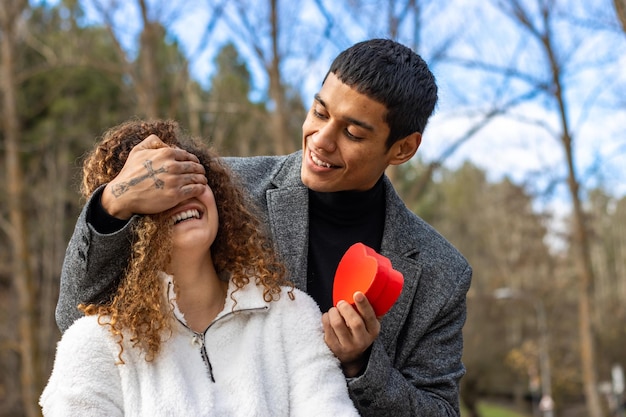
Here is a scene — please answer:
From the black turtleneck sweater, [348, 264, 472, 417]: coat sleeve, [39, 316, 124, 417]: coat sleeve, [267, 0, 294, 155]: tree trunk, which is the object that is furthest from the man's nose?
[267, 0, 294, 155]: tree trunk

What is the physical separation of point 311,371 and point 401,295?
604 mm

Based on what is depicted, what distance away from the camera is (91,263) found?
86.0 inches

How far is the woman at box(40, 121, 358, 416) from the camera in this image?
6.62 feet

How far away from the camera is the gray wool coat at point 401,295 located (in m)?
2.30

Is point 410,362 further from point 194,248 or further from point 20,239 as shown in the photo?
point 20,239

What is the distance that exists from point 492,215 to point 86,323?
36.9 metres

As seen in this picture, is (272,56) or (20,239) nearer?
(272,56)

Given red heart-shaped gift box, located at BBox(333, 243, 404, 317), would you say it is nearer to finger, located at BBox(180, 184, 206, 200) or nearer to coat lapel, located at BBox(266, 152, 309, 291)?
coat lapel, located at BBox(266, 152, 309, 291)

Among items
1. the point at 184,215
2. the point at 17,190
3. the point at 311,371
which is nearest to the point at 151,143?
the point at 184,215

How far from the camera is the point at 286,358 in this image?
2217 mm

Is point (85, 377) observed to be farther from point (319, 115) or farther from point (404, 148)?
point (404, 148)

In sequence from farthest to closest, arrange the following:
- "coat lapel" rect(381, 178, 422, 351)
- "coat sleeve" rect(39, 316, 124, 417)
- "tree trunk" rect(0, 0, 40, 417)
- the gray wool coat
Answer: "tree trunk" rect(0, 0, 40, 417) → "coat lapel" rect(381, 178, 422, 351) → the gray wool coat → "coat sleeve" rect(39, 316, 124, 417)

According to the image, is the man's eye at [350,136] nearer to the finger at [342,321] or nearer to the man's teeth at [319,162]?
the man's teeth at [319,162]

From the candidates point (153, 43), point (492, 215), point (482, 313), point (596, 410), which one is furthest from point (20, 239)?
point (492, 215)
